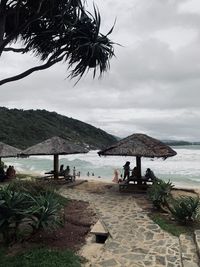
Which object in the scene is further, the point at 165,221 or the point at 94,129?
the point at 94,129

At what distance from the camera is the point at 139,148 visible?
572 inches

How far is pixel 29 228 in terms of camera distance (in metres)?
8.12

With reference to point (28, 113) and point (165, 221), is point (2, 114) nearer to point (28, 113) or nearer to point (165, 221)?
point (28, 113)

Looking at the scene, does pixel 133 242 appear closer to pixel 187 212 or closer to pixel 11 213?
pixel 187 212

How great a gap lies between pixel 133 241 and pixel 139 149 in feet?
21.6

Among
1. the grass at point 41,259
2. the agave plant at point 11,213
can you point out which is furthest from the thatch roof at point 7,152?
the grass at point 41,259

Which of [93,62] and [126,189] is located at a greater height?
[93,62]

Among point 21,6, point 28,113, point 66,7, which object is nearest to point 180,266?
point 66,7

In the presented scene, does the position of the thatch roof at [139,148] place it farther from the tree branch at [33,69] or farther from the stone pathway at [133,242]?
the tree branch at [33,69]

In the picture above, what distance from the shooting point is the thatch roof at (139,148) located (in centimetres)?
1434

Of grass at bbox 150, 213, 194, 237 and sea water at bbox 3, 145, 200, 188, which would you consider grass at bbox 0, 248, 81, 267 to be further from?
sea water at bbox 3, 145, 200, 188

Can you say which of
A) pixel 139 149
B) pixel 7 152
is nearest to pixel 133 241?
pixel 139 149

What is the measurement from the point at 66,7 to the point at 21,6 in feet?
3.25

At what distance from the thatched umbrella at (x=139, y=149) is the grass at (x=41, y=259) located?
7500 millimetres
